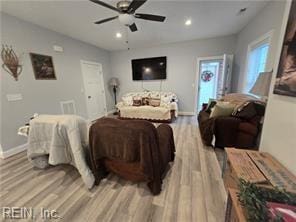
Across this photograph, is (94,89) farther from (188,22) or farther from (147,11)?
(188,22)

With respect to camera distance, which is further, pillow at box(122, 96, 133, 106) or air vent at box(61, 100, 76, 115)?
pillow at box(122, 96, 133, 106)

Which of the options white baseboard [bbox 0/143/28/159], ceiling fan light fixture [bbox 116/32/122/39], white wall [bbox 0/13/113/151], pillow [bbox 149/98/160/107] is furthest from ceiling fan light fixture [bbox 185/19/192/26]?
white baseboard [bbox 0/143/28/159]

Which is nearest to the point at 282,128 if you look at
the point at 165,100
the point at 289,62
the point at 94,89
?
the point at 289,62

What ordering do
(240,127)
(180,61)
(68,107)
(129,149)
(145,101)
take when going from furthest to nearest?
1. (180,61)
2. (145,101)
3. (68,107)
4. (240,127)
5. (129,149)

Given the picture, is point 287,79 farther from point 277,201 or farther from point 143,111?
point 143,111

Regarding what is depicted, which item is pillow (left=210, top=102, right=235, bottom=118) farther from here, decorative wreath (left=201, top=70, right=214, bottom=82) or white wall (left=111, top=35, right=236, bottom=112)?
decorative wreath (left=201, top=70, right=214, bottom=82)

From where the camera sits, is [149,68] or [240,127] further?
[149,68]

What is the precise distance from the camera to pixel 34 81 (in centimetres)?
305

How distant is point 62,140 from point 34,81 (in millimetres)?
2129

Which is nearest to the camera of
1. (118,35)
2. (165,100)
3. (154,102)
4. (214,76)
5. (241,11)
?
(241,11)

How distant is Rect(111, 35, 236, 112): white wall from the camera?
4430 mm

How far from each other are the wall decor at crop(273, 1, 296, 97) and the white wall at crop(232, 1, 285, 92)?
1.27 meters

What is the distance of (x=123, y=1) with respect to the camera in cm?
198

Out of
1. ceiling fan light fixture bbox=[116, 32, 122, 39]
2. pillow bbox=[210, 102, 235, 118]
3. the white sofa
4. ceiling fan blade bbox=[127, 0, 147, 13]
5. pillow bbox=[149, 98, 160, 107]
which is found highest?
ceiling fan light fixture bbox=[116, 32, 122, 39]
